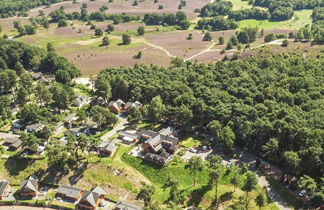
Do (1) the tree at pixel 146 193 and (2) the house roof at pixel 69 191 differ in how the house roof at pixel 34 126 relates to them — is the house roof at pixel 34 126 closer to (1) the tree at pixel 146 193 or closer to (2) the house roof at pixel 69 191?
(2) the house roof at pixel 69 191

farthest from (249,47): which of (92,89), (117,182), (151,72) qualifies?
(117,182)

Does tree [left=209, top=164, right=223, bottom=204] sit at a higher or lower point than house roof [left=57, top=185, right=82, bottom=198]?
higher

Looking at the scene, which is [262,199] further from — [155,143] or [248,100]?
[248,100]

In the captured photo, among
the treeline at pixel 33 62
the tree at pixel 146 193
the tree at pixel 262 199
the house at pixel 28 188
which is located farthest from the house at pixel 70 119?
the tree at pixel 262 199

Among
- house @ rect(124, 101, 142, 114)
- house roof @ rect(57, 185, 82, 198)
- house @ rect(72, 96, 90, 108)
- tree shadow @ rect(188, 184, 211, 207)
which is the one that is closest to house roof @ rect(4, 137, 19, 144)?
house roof @ rect(57, 185, 82, 198)

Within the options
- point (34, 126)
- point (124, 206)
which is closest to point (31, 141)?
point (34, 126)

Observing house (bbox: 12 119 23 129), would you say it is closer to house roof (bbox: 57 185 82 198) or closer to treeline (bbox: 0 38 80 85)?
house roof (bbox: 57 185 82 198)

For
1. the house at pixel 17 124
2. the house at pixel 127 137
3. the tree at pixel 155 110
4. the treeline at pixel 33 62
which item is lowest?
the house at pixel 127 137
